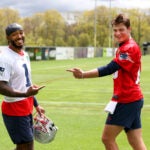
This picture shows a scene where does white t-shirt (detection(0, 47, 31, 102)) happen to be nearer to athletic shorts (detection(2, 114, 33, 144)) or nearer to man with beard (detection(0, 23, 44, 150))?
man with beard (detection(0, 23, 44, 150))

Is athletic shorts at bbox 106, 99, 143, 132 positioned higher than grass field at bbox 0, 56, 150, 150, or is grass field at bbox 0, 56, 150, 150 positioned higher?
athletic shorts at bbox 106, 99, 143, 132

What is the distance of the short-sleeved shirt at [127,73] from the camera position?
5.84 m

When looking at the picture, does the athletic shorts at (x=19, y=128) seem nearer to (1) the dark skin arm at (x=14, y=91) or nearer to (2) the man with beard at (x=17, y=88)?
(2) the man with beard at (x=17, y=88)

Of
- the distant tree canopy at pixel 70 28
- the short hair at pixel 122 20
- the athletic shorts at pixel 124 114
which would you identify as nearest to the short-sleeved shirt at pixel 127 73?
the athletic shorts at pixel 124 114

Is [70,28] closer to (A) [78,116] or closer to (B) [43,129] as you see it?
(A) [78,116]

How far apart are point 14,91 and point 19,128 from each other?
0.63 metres

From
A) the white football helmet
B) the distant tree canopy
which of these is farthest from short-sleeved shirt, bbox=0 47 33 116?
the distant tree canopy

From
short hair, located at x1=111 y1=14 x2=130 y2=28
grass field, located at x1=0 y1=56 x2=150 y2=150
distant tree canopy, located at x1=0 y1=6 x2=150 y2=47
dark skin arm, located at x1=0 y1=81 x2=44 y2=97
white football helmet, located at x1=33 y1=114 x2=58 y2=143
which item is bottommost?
distant tree canopy, located at x1=0 y1=6 x2=150 y2=47

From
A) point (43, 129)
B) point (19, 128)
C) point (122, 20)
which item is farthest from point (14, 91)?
point (122, 20)

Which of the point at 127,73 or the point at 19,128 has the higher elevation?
the point at 127,73

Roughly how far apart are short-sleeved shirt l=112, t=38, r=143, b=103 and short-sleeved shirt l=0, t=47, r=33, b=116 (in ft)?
3.69

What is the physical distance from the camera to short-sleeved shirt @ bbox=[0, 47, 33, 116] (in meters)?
5.77

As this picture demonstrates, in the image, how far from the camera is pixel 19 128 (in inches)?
233

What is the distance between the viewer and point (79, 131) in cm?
970
